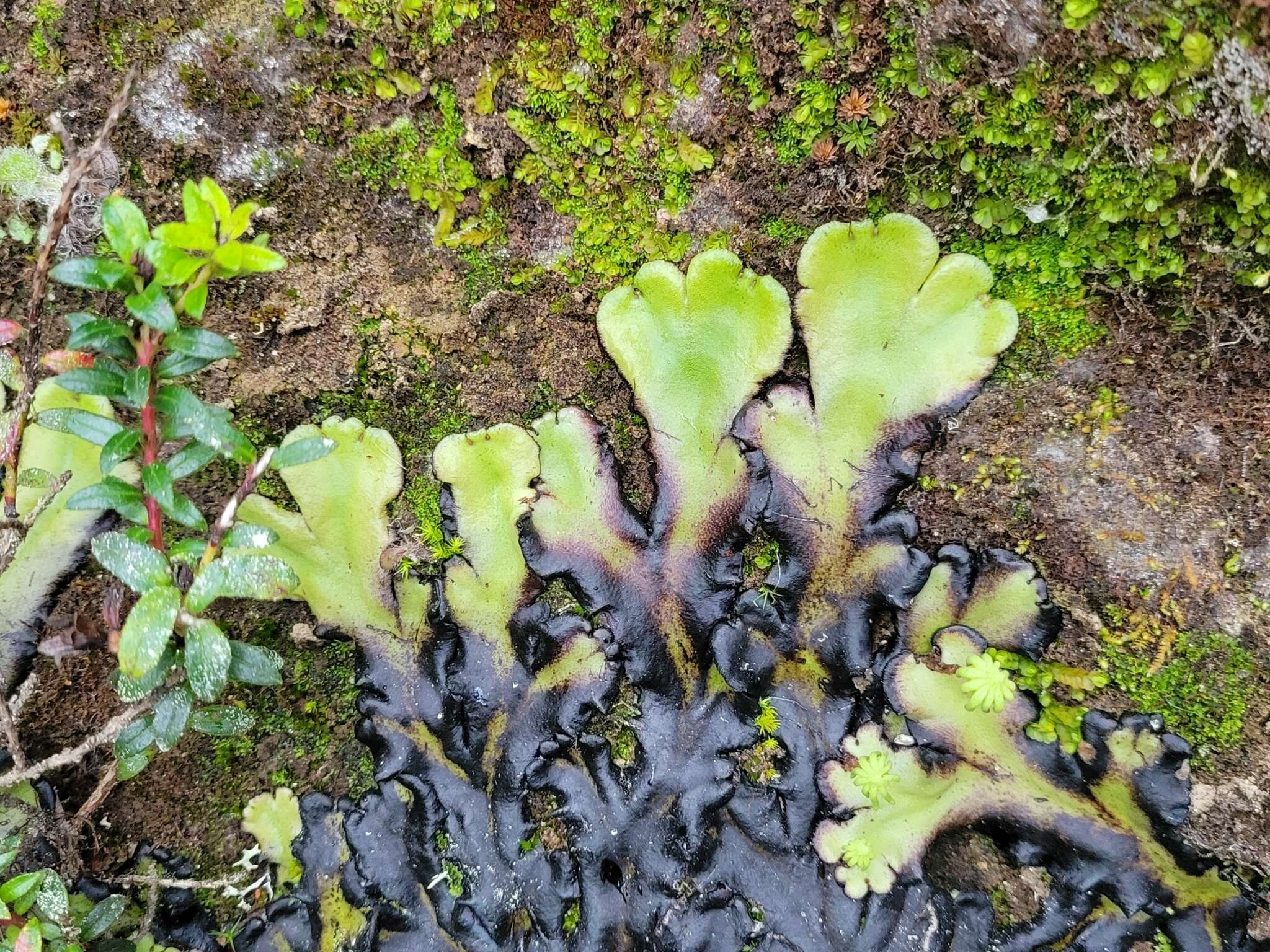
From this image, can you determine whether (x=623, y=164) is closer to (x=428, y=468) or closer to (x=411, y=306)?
(x=411, y=306)

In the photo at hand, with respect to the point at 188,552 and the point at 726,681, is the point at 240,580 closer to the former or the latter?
the point at 188,552

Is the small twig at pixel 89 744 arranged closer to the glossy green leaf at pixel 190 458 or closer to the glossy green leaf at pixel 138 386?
the glossy green leaf at pixel 190 458

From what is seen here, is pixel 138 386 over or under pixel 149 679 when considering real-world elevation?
over

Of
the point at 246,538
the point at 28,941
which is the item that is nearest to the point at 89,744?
the point at 28,941

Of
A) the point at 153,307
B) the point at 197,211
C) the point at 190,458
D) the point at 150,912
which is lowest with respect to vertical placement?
the point at 150,912

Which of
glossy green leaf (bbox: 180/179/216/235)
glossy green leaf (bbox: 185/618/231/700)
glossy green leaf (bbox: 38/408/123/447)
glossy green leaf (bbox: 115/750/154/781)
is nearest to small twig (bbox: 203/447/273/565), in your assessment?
glossy green leaf (bbox: 185/618/231/700)

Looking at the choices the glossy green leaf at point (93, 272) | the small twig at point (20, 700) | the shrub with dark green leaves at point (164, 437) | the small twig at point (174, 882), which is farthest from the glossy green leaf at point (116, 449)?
the small twig at point (174, 882)
